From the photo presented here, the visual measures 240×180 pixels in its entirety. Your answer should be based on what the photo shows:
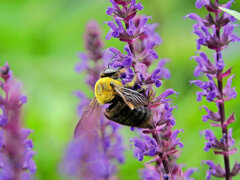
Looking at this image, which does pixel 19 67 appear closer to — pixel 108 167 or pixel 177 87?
pixel 177 87

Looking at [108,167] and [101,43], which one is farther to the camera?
[101,43]

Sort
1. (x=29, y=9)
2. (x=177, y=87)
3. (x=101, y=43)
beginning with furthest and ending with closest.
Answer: (x=29, y=9)
(x=177, y=87)
(x=101, y=43)

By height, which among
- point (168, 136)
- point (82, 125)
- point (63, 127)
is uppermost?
point (82, 125)

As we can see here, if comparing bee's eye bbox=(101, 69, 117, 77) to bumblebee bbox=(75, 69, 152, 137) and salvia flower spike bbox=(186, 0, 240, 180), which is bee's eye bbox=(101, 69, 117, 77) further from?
salvia flower spike bbox=(186, 0, 240, 180)

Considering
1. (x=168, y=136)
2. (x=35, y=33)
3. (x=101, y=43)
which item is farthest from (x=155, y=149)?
(x=35, y=33)

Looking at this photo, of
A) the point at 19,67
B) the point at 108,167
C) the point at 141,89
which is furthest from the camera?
the point at 19,67

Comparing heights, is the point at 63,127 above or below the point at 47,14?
below

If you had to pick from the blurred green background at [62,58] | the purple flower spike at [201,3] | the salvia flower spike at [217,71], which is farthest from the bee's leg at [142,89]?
the blurred green background at [62,58]
